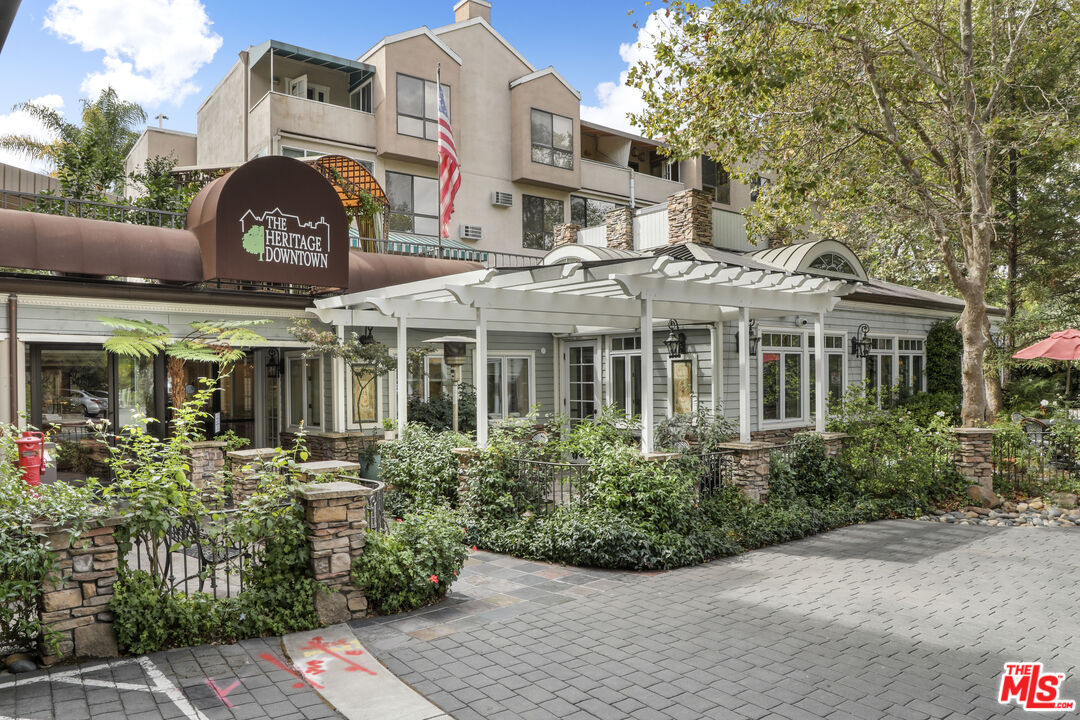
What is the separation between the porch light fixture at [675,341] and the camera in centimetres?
1328

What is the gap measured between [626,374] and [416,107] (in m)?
10.7

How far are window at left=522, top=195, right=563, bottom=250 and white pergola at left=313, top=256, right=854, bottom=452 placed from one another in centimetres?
1092

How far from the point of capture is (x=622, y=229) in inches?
651

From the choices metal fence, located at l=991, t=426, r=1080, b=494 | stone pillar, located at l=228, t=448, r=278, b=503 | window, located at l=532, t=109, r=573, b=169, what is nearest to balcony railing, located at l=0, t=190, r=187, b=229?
stone pillar, located at l=228, t=448, r=278, b=503

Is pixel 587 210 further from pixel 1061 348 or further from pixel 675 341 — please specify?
pixel 1061 348

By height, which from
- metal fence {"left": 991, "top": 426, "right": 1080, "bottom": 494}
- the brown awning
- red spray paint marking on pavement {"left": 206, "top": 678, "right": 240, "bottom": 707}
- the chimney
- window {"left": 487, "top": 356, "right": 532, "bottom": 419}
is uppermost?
the chimney

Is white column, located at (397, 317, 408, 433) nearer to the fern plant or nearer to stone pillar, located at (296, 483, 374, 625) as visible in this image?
the fern plant

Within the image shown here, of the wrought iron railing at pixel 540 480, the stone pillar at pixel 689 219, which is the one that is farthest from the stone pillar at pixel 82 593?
the stone pillar at pixel 689 219

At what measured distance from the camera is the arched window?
48.5 ft

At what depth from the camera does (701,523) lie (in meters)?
8.27

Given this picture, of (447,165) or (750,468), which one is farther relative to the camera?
(447,165)

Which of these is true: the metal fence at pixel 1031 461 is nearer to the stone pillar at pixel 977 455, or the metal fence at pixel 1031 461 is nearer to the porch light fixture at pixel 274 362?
the stone pillar at pixel 977 455

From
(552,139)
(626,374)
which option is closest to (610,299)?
(626,374)

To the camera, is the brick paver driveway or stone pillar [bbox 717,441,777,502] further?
stone pillar [bbox 717,441,777,502]
